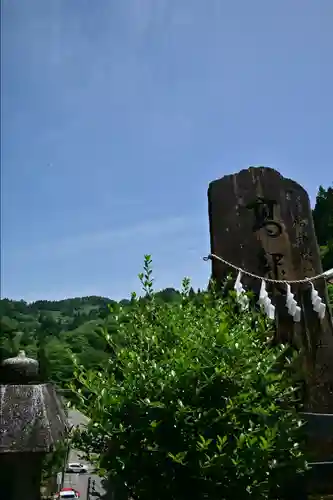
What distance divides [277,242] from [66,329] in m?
95.6

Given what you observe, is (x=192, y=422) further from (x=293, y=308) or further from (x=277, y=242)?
(x=277, y=242)

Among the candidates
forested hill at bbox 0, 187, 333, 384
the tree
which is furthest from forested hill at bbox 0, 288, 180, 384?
the tree

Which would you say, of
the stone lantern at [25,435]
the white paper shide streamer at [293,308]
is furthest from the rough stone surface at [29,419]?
the white paper shide streamer at [293,308]

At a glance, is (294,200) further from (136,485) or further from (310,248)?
(136,485)

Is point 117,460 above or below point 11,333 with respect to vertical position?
below

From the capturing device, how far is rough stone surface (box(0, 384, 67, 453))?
391 cm

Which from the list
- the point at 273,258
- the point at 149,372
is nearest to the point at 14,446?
the point at 149,372

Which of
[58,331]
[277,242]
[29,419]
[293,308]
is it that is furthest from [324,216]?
[58,331]

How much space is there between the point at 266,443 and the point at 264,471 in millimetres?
432

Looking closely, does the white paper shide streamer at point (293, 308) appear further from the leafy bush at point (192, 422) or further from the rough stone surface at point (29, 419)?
the rough stone surface at point (29, 419)

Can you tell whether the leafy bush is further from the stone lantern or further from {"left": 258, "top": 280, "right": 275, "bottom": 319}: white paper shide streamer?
{"left": 258, "top": 280, "right": 275, "bottom": 319}: white paper shide streamer

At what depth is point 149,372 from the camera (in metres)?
A: 3.47

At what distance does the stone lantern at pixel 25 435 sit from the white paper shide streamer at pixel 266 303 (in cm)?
262

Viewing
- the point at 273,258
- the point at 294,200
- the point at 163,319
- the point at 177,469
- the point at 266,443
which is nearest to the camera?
the point at 266,443
